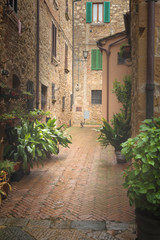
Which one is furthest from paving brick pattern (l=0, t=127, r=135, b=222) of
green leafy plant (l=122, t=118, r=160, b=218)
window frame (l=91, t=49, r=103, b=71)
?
window frame (l=91, t=49, r=103, b=71)

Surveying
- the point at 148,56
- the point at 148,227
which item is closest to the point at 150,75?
the point at 148,56

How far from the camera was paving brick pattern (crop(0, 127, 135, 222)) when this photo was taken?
12.8 ft

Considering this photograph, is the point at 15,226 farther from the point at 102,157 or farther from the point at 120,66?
the point at 120,66

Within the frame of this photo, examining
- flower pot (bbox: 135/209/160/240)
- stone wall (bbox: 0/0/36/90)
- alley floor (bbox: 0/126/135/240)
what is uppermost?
stone wall (bbox: 0/0/36/90)

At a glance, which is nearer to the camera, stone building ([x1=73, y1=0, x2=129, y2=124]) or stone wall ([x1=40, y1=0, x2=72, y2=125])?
stone wall ([x1=40, y1=0, x2=72, y2=125])

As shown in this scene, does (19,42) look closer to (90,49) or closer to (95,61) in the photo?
(95,61)

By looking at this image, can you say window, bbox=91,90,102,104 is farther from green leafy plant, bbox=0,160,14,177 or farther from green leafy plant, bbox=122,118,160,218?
green leafy plant, bbox=122,118,160,218

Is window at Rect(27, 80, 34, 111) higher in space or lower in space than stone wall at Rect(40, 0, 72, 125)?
lower

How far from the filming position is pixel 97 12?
682 inches

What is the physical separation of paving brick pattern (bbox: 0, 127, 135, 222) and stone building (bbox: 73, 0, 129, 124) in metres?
10.4

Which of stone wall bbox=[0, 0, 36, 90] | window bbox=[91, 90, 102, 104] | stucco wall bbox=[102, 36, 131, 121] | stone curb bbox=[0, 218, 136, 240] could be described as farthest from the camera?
window bbox=[91, 90, 102, 104]

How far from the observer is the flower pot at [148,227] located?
2.73 meters

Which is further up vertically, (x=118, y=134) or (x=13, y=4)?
(x=13, y=4)

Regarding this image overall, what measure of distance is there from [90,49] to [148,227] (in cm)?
1572
